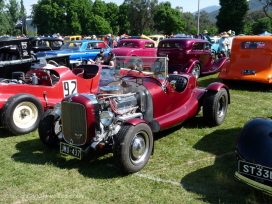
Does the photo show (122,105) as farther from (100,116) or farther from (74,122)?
(74,122)

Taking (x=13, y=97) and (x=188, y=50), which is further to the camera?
(x=188, y=50)

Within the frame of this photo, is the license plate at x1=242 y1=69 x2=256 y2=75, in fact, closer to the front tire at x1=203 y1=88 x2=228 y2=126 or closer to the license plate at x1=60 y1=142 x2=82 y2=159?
the front tire at x1=203 y1=88 x2=228 y2=126

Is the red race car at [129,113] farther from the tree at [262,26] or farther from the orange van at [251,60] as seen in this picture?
the tree at [262,26]

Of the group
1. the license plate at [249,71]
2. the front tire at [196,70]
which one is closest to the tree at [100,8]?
the front tire at [196,70]

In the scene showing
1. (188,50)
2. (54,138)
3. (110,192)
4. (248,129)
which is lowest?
(110,192)

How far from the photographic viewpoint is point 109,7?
221 ft

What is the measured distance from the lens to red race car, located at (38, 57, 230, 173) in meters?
4.25

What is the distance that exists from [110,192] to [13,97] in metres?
3.24

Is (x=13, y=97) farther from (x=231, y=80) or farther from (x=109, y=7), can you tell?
(x=109, y=7)

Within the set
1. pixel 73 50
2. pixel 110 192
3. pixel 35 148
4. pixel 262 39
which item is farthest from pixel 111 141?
pixel 73 50

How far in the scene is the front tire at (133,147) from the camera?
4.01 meters

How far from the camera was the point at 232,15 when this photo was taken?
51.2 m

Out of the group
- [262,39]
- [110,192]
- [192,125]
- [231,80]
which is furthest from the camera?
[231,80]

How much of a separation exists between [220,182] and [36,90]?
455 centimetres
